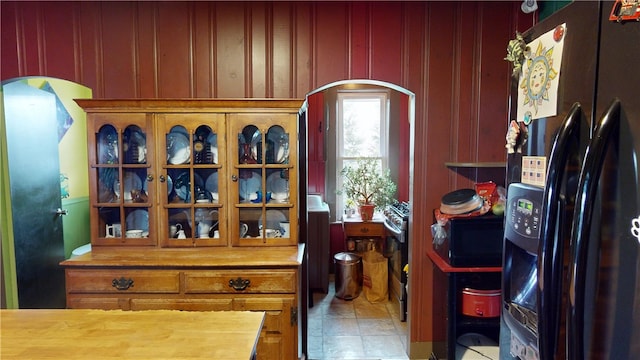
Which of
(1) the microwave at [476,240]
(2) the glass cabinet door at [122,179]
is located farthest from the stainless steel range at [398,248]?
(2) the glass cabinet door at [122,179]

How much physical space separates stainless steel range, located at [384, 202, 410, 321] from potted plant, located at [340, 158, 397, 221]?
152 millimetres

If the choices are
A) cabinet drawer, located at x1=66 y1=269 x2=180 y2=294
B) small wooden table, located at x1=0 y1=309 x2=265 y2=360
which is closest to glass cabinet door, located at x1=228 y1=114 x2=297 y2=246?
cabinet drawer, located at x1=66 y1=269 x2=180 y2=294

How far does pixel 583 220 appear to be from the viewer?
2.14 feet

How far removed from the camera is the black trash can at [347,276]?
3449mm

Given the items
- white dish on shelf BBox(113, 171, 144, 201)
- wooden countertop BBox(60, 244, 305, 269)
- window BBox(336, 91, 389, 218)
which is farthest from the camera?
window BBox(336, 91, 389, 218)

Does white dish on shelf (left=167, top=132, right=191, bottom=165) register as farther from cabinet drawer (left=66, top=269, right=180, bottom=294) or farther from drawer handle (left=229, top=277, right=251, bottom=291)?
drawer handle (left=229, top=277, right=251, bottom=291)

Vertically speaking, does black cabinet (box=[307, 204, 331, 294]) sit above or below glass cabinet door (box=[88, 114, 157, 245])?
below

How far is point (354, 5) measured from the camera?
2.25 metres

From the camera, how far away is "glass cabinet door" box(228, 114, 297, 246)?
6.73ft

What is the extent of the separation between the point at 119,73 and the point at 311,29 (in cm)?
135

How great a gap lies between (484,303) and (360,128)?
2.66 m

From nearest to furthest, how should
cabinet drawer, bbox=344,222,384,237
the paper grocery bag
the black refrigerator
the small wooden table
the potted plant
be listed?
the black refrigerator
the small wooden table
the paper grocery bag
cabinet drawer, bbox=344,222,384,237
the potted plant

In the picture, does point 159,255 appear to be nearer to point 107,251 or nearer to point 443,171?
point 107,251

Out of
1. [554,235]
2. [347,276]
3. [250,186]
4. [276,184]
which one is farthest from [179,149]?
[347,276]
